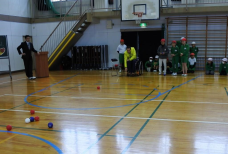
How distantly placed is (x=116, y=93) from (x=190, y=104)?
2.27 metres

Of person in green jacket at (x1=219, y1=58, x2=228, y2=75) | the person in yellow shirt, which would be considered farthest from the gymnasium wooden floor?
person in green jacket at (x1=219, y1=58, x2=228, y2=75)

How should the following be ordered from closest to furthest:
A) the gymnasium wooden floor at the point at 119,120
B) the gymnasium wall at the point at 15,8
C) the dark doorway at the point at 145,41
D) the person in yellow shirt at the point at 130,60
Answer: the gymnasium wooden floor at the point at 119,120 → the person in yellow shirt at the point at 130,60 → the gymnasium wall at the point at 15,8 → the dark doorway at the point at 145,41

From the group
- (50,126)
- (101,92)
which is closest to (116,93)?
(101,92)

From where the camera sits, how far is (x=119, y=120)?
4652 mm

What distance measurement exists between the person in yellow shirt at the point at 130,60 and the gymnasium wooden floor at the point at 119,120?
264cm

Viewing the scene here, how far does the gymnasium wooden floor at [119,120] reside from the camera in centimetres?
348

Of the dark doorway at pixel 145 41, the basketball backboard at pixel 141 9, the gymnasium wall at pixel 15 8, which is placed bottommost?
the dark doorway at pixel 145 41

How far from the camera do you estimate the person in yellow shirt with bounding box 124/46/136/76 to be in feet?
33.5

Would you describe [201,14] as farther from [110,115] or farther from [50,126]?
[50,126]

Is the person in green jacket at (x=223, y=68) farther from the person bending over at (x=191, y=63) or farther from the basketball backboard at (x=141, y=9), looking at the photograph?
the basketball backboard at (x=141, y=9)

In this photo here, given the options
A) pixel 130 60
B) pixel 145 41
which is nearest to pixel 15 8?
pixel 145 41

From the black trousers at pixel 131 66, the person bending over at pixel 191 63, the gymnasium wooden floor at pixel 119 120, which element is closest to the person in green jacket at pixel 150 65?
the person bending over at pixel 191 63

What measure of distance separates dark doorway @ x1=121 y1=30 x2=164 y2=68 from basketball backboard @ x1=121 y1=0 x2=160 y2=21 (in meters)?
1.62

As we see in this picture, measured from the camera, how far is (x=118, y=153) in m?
3.25
